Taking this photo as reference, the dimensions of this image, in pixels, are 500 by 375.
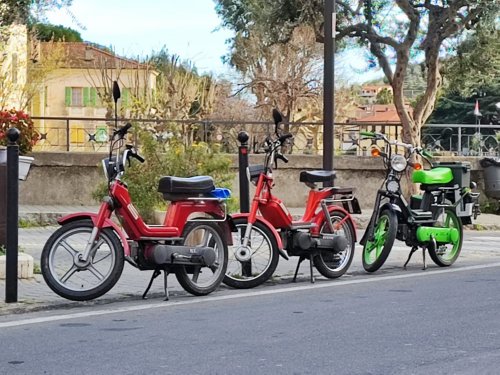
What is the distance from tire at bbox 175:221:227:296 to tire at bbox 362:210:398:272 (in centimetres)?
234

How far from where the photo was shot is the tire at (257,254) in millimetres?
10156

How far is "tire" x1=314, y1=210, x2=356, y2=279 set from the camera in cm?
1090

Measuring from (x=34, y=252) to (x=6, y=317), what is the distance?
15.4 feet

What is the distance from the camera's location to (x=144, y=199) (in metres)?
14.3

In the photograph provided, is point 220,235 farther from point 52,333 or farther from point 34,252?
point 34,252

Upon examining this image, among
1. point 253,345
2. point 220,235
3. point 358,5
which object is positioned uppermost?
point 358,5

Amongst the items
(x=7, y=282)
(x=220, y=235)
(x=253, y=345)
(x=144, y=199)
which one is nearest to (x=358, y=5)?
(x=144, y=199)

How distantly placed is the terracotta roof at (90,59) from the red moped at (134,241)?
2941cm

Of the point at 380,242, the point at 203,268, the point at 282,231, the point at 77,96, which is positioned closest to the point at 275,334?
the point at 203,268

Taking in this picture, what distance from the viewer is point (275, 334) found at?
295 inches

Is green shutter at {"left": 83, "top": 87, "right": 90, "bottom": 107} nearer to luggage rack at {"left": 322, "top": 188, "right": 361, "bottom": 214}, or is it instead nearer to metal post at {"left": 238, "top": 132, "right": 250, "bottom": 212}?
luggage rack at {"left": 322, "top": 188, "right": 361, "bottom": 214}

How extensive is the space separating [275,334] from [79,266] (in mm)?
2173

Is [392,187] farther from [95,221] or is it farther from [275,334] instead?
[275,334]

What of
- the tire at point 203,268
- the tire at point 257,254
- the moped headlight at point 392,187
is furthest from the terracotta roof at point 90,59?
the tire at point 203,268
